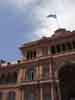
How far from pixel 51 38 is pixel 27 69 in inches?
291

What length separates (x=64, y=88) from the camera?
138 ft

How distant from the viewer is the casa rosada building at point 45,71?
41406 millimetres

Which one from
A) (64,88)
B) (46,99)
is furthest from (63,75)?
(46,99)

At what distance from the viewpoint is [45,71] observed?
4319cm

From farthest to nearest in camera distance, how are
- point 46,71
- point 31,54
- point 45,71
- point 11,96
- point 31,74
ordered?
point 31,54, point 11,96, point 31,74, point 45,71, point 46,71

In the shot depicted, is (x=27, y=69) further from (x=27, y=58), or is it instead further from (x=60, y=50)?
(x=60, y=50)

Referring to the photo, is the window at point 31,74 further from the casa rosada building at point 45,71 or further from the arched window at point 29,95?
the arched window at point 29,95

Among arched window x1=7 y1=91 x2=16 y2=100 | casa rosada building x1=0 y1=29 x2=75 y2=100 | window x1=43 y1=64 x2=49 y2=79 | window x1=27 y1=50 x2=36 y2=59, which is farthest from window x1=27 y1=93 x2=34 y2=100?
window x1=27 y1=50 x2=36 y2=59

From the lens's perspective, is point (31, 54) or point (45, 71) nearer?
point (45, 71)

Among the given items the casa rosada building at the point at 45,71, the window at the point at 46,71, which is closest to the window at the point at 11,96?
the casa rosada building at the point at 45,71

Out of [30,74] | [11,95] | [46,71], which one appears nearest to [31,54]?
[30,74]

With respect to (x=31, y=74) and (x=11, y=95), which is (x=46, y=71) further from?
(x=11, y=95)

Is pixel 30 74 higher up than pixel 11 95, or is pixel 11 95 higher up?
pixel 30 74

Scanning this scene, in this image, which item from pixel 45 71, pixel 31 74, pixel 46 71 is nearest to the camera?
pixel 46 71
